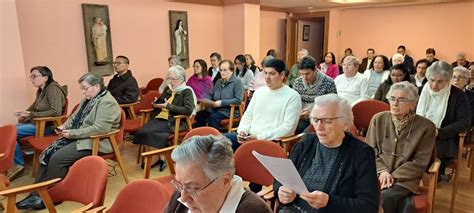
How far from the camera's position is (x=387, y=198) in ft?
6.36

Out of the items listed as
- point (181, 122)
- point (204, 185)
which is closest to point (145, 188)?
point (204, 185)

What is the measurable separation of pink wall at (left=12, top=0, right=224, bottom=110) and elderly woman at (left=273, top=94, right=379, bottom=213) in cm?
402

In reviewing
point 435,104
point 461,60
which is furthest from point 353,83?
point 461,60

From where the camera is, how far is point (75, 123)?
Result: 10.1 ft

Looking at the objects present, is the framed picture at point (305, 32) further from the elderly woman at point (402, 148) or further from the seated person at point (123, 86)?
the elderly woman at point (402, 148)

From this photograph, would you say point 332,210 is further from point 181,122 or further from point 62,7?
point 62,7

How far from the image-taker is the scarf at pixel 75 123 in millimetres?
2879

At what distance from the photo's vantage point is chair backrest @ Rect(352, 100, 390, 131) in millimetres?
3090

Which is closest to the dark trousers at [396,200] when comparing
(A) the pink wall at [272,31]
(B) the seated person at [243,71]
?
(B) the seated person at [243,71]

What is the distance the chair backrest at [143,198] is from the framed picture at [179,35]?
4523 mm

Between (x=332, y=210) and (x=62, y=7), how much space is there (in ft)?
14.8

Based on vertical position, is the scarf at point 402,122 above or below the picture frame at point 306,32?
below

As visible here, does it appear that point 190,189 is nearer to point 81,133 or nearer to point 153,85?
point 81,133

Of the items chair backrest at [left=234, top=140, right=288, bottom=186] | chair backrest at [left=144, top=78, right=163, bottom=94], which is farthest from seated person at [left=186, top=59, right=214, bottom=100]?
chair backrest at [left=234, top=140, right=288, bottom=186]
